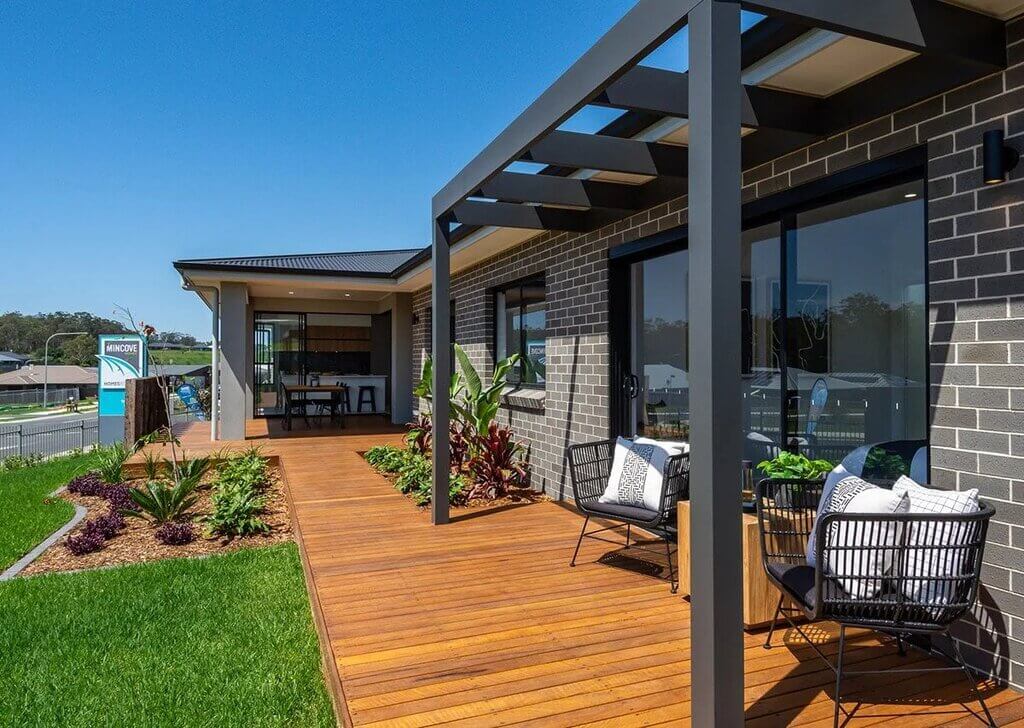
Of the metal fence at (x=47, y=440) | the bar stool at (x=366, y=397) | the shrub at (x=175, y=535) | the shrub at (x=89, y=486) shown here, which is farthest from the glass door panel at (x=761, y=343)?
the metal fence at (x=47, y=440)

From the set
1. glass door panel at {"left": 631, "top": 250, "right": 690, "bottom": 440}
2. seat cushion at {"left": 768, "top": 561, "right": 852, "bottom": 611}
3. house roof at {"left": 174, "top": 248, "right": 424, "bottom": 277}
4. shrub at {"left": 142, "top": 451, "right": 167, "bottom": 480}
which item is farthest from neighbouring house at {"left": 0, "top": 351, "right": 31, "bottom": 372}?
seat cushion at {"left": 768, "top": 561, "right": 852, "bottom": 611}

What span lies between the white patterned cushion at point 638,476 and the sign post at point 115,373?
12449mm

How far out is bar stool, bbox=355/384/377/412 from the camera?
16.3m

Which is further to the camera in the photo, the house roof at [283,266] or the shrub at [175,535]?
the house roof at [283,266]

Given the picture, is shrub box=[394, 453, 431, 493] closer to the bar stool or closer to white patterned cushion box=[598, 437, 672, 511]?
white patterned cushion box=[598, 437, 672, 511]

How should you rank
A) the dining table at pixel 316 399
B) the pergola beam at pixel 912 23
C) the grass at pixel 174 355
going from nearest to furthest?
the pergola beam at pixel 912 23 < the grass at pixel 174 355 < the dining table at pixel 316 399

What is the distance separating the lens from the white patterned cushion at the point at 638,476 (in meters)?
4.25

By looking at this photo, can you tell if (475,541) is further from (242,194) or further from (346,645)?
(242,194)

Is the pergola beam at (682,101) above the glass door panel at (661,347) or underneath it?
above

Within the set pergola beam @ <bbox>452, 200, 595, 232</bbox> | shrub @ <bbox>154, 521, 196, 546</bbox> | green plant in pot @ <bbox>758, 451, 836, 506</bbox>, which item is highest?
pergola beam @ <bbox>452, 200, 595, 232</bbox>

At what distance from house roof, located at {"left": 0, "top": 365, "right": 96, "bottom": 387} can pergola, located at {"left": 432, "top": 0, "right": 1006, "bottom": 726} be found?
6947cm

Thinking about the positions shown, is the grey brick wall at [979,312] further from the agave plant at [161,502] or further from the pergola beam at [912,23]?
the agave plant at [161,502]

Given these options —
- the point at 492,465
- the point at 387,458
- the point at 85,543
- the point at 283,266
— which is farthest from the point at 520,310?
the point at 85,543

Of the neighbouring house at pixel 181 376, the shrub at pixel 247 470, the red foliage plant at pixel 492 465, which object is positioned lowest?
the shrub at pixel 247 470
